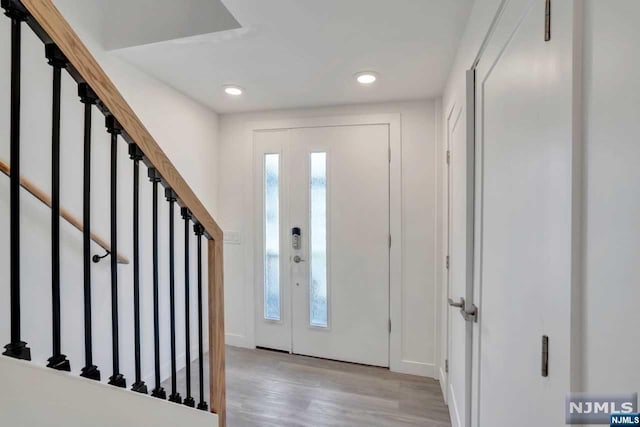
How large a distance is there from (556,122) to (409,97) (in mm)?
2045

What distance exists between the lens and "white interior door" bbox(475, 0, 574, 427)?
62 centimetres

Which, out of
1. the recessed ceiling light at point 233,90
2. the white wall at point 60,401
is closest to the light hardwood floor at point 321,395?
the white wall at point 60,401

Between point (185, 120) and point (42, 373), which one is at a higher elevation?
point (185, 120)

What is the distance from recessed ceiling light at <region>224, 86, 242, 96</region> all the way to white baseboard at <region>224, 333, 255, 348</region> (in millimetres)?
2259

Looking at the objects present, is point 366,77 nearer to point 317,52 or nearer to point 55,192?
point 317,52

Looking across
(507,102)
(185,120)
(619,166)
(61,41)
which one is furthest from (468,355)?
(185,120)

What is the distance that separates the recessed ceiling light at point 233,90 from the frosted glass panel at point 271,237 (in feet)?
2.12

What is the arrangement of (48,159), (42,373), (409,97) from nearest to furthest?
(42,373) → (48,159) → (409,97)

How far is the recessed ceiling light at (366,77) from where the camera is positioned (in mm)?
2088

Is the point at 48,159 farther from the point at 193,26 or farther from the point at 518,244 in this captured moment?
the point at 518,244

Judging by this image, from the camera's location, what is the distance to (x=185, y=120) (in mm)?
2590

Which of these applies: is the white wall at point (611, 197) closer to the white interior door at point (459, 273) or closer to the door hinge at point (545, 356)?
the door hinge at point (545, 356)

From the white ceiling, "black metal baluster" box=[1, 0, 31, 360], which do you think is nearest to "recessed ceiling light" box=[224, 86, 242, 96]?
the white ceiling

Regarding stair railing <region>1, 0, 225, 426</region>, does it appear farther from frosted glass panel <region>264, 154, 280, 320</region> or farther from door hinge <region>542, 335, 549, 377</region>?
frosted glass panel <region>264, 154, 280, 320</region>
